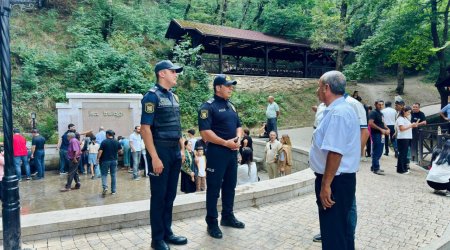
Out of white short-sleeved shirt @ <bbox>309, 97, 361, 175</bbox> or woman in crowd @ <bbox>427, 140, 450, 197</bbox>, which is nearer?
white short-sleeved shirt @ <bbox>309, 97, 361, 175</bbox>

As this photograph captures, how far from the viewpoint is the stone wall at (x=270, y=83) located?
22516 millimetres

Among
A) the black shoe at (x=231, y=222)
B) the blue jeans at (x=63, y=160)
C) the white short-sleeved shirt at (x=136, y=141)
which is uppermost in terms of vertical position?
the white short-sleeved shirt at (x=136, y=141)

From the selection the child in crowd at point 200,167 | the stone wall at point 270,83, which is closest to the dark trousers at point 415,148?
the child in crowd at point 200,167

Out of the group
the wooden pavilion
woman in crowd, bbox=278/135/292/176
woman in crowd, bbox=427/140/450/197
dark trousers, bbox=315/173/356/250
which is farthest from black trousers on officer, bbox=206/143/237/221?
the wooden pavilion

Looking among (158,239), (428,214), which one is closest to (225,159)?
(158,239)

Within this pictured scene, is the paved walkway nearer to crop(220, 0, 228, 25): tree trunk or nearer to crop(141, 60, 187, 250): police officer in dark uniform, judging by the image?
crop(141, 60, 187, 250): police officer in dark uniform

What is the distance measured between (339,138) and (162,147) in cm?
184

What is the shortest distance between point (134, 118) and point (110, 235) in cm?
992

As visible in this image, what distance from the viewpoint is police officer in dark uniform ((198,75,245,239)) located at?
380 cm

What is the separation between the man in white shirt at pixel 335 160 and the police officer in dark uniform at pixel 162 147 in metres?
1.55

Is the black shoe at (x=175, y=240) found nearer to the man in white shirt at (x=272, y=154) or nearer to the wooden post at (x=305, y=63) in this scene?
the man in white shirt at (x=272, y=154)

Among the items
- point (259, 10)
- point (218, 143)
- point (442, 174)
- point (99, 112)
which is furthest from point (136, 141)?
point (259, 10)

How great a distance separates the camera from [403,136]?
25.2 feet

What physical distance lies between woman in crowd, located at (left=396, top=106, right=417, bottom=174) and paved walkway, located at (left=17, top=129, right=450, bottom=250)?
1850 millimetres
